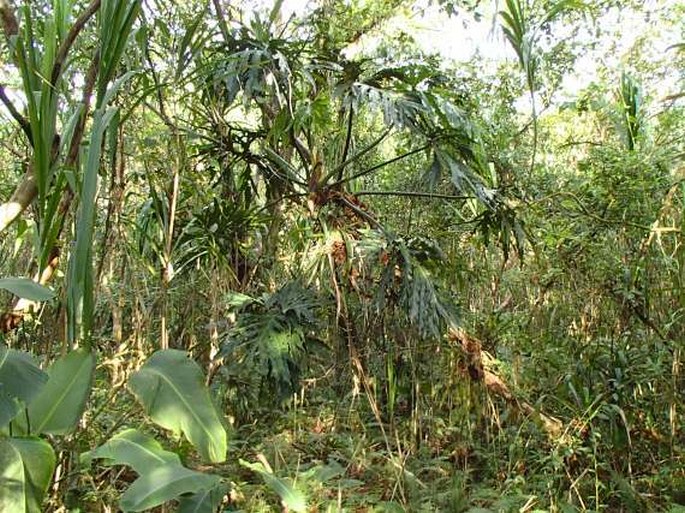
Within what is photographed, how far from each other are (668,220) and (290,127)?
5.72ft

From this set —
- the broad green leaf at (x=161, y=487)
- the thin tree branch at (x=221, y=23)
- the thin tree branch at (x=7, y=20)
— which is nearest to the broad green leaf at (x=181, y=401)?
the broad green leaf at (x=161, y=487)

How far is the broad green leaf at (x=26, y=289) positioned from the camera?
4.08 feet

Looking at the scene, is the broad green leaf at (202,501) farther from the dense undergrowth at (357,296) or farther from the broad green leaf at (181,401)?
the dense undergrowth at (357,296)

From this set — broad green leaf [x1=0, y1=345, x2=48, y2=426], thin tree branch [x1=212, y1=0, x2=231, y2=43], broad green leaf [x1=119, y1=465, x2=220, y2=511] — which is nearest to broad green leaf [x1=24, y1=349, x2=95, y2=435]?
broad green leaf [x1=0, y1=345, x2=48, y2=426]

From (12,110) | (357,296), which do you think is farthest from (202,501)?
(357,296)

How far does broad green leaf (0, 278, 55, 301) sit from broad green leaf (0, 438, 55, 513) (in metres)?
0.30

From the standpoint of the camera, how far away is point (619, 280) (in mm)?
2889

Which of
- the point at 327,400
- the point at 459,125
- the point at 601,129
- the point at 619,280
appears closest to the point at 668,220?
the point at 619,280

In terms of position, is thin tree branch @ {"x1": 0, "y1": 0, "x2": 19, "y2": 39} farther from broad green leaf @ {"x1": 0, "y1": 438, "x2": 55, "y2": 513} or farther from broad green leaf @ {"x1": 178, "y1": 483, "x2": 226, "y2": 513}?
broad green leaf @ {"x1": 178, "y1": 483, "x2": 226, "y2": 513}

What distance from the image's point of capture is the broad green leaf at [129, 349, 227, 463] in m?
1.32

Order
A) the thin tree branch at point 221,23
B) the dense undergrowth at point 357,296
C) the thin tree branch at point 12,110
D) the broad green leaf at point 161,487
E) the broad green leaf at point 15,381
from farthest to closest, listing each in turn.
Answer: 1. the thin tree branch at point 221,23
2. the dense undergrowth at point 357,296
3. the thin tree branch at point 12,110
4. the broad green leaf at point 161,487
5. the broad green leaf at point 15,381

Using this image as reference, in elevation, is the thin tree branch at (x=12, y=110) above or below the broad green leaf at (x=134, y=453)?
above

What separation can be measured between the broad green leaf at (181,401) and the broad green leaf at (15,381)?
0.71 feet

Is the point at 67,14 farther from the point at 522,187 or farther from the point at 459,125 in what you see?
the point at 522,187
